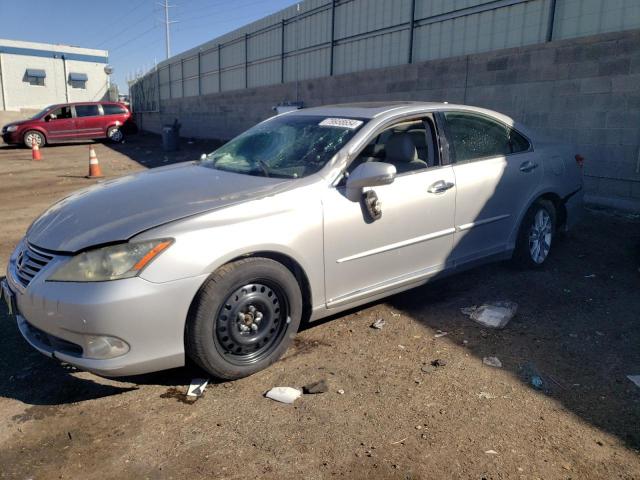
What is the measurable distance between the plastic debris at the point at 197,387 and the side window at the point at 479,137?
2.53 m

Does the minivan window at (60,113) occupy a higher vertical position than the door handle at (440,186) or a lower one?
higher

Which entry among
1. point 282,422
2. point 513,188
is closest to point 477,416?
point 282,422

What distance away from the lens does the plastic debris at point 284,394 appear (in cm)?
285

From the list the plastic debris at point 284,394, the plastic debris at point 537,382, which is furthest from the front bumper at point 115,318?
the plastic debris at point 537,382

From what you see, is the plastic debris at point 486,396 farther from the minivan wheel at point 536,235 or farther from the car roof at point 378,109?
the minivan wheel at point 536,235

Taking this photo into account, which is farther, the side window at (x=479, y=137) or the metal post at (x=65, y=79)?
the metal post at (x=65, y=79)

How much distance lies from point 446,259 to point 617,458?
1.91 m

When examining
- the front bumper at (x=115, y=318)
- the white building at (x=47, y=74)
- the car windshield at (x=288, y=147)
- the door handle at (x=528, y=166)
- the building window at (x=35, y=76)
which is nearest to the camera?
the front bumper at (x=115, y=318)

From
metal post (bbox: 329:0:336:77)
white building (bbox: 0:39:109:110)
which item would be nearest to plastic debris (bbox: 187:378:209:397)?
metal post (bbox: 329:0:336:77)

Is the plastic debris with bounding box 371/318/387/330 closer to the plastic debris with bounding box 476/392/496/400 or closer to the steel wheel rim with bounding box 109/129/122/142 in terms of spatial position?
the plastic debris with bounding box 476/392/496/400

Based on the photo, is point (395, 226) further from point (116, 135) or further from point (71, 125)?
point (116, 135)

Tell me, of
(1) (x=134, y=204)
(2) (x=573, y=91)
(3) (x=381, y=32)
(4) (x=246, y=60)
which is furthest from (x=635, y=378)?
(4) (x=246, y=60)

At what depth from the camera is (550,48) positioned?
7.56 metres

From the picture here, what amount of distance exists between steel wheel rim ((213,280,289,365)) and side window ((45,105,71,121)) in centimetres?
2117
